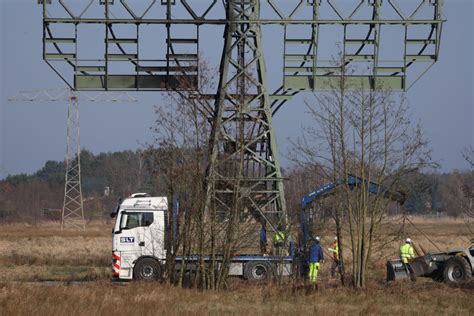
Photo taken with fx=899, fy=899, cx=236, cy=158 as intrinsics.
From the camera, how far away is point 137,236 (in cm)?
3025

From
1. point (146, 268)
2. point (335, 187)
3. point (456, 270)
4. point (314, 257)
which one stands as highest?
point (335, 187)

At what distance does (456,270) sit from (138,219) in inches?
421

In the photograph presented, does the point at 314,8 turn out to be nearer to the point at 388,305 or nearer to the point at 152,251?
the point at 152,251

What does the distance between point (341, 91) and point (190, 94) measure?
413cm

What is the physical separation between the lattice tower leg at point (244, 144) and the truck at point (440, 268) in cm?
423

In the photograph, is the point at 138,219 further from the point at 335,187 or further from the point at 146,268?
the point at 335,187

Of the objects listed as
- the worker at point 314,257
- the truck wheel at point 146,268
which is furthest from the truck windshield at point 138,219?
the worker at point 314,257

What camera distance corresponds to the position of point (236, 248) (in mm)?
24328

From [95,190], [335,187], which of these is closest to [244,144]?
[335,187]

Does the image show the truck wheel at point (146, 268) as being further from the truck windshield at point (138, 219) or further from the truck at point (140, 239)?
the truck windshield at point (138, 219)

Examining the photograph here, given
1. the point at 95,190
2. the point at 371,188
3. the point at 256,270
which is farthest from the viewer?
the point at 95,190

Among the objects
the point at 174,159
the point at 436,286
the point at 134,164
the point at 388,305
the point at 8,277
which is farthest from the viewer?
the point at 134,164

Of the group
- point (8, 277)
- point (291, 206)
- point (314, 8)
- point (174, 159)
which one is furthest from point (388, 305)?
point (8, 277)

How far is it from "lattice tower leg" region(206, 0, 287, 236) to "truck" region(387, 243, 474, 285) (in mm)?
4231
